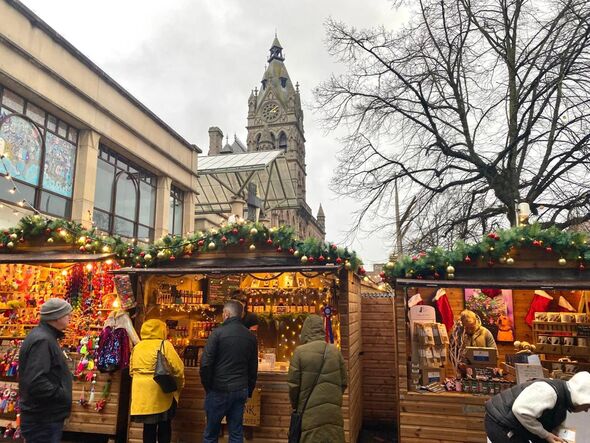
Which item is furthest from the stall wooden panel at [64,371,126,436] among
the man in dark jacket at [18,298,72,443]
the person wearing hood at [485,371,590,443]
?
the person wearing hood at [485,371,590,443]

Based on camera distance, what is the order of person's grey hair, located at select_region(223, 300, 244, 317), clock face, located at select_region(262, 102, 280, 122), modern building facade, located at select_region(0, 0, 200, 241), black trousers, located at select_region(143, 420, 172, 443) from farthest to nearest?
1. clock face, located at select_region(262, 102, 280, 122)
2. modern building facade, located at select_region(0, 0, 200, 241)
3. black trousers, located at select_region(143, 420, 172, 443)
4. person's grey hair, located at select_region(223, 300, 244, 317)

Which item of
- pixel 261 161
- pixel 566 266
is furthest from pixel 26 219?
pixel 261 161

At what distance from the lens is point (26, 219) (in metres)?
7.36

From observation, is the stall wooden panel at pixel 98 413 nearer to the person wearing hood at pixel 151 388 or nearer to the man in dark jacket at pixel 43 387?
the person wearing hood at pixel 151 388

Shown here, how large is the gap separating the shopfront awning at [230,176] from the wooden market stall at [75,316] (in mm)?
15184

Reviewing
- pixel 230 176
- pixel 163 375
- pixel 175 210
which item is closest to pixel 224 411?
pixel 163 375

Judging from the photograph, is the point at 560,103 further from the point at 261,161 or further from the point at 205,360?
the point at 261,161

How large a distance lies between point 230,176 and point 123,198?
916 cm

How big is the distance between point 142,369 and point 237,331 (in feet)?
4.75

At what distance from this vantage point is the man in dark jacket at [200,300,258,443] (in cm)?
474

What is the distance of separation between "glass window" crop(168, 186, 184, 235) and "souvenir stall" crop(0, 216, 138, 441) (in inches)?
498

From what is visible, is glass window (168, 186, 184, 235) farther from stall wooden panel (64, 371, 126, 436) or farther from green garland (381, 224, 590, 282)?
green garland (381, 224, 590, 282)

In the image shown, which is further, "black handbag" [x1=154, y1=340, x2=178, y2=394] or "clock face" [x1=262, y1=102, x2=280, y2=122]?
"clock face" [x1=262, y1=102, x2=280, y2=122]

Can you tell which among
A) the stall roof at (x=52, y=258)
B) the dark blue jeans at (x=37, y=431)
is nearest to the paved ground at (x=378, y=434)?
the dark blue jeans at (x=37, y=431)
